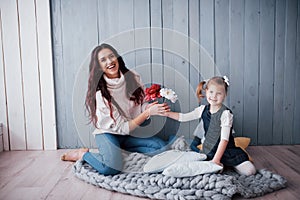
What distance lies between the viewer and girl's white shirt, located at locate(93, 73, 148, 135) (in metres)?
1.73

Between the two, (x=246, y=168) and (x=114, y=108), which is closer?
(x=246, y=168)

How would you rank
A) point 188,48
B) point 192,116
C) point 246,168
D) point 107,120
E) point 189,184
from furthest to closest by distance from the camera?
point 188,48, point 192,116, point 107,120, point 246,168, point 189,184

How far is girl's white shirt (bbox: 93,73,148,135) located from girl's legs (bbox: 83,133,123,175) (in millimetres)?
45

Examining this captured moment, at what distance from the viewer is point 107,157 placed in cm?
165

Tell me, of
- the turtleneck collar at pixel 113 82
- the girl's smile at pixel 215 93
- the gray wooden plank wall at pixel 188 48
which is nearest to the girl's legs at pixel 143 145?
the gray wooden plank wall at pixel 188 48

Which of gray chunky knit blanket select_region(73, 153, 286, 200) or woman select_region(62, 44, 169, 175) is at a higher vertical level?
woman select_region(62, 44, 169, 175)

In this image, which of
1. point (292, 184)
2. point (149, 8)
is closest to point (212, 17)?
point (149, 8)

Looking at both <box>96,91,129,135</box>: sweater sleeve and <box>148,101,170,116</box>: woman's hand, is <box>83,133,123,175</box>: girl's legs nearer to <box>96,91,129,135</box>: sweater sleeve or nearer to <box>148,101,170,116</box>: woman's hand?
<box>96,91,129,135</box>: sweater sleeve

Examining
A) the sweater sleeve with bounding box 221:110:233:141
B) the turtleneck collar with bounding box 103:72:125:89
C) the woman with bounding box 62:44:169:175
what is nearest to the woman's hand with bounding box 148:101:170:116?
the woman with bounding box 62:44:169:175

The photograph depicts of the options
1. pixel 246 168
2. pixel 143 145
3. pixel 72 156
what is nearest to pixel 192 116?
pixel 143 145

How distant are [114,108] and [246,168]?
76 centimetres

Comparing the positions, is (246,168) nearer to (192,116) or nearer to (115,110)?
(192,116)

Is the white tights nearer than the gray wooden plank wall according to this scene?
Yes

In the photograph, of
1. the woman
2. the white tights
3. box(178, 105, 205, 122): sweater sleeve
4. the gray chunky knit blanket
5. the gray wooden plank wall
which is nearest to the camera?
the gray chunky knit blanket
